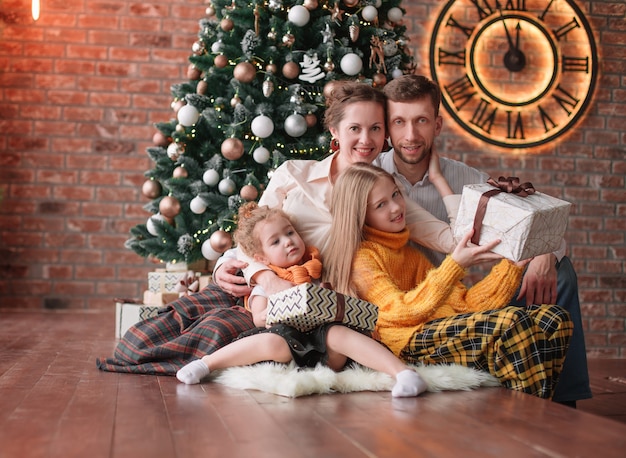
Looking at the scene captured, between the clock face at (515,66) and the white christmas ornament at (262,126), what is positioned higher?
the clock face at (515,66)

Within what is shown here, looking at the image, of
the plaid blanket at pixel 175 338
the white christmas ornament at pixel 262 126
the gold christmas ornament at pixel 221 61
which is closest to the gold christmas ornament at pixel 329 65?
the white christmas ornament at pixel 262 126

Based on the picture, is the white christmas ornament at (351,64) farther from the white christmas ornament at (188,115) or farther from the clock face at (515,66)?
the clock face at (515,66)

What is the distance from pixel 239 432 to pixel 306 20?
2.12m

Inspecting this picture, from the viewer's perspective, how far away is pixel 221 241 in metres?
3.01

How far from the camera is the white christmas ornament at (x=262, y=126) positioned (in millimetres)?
3010

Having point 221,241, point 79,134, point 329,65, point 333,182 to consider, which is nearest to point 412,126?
point 333,182

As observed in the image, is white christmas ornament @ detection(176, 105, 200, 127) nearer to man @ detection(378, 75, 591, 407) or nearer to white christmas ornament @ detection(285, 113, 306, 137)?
white christmas ornament @ detection(285, 113, 306, 137)

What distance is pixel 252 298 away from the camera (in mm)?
2287

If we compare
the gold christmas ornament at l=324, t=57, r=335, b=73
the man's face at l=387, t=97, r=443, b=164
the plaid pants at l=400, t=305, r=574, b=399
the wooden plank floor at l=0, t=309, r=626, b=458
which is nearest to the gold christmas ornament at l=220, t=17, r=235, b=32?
the gold christmas ornament at l=324, t=57, r=335, b=73

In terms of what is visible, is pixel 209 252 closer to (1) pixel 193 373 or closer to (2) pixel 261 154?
(2) pixel 261 154

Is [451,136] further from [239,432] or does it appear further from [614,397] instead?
[239,432]

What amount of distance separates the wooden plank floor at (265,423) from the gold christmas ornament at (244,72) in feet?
4.74

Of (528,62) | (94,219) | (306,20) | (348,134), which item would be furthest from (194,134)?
(528,62)

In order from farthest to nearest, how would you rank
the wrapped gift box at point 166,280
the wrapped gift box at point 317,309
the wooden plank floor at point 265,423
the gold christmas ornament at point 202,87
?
1. the wrapped gift box at point 166,280
2. the gold christmas ornament at point 202,87
3. the wrapped gift box at point 317,309
4. the wooden plank floor at point 265,423
